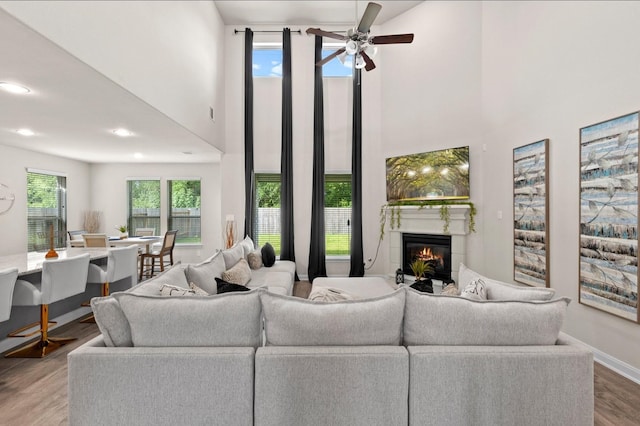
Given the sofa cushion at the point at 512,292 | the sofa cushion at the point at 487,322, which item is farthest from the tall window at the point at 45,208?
the sofa cushion at the point at 512,292

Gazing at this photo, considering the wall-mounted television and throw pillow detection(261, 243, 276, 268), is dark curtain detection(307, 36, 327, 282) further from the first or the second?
the wall-mounted television

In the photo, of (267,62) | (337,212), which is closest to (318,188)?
(337,212)

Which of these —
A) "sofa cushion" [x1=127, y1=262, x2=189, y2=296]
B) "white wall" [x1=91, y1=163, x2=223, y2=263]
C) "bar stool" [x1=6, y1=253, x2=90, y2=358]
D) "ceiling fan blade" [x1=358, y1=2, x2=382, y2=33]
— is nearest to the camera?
"sofa cushion" [x1=127, y1=262, x2=189, y2=296]

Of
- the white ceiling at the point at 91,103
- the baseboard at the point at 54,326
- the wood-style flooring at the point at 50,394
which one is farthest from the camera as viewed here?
the baseboard at the point at 54,326

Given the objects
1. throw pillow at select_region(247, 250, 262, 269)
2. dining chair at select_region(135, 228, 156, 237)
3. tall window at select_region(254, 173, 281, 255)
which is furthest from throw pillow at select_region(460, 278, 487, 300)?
dining chair at select_region(135, 228, 156, 237)

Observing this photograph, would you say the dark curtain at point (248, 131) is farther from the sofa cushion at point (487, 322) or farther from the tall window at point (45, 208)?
the sofa cushion at point (487, 322)

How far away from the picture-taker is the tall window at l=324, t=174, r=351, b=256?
6266 millimetres

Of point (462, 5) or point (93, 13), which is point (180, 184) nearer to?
point (93, 13)

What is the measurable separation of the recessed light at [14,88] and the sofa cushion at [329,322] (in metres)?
2.97

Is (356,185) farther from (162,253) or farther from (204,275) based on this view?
(162,253)

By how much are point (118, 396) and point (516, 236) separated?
4264 mm

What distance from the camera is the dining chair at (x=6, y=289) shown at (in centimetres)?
235

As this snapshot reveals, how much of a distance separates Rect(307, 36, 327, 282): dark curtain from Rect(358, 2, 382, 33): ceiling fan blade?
2573 mm

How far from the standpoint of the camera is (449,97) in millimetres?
5055
